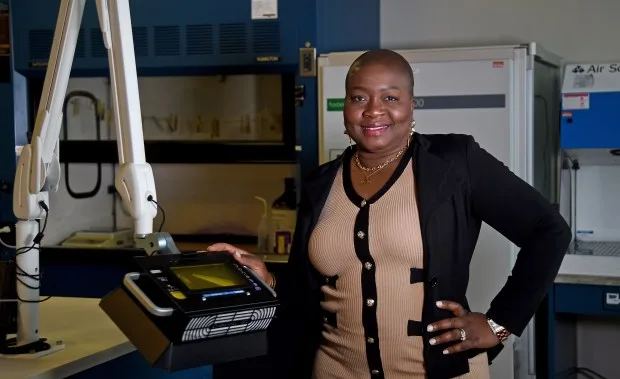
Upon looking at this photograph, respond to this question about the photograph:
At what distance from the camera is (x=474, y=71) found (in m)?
3.18

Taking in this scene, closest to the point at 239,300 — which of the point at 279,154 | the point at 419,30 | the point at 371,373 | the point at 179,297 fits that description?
the point at 179,297

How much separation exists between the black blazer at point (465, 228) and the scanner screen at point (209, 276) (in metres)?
0.35

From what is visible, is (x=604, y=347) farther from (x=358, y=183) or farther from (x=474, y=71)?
(x=358, y=183)

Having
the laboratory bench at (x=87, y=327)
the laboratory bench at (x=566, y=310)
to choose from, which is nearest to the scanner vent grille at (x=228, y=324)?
the laboratory bench at (x=87, y=327)

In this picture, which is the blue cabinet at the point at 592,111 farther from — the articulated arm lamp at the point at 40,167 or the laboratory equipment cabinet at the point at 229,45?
the articulated arm lamp at the point at 40,167

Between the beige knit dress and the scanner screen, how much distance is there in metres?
0.39

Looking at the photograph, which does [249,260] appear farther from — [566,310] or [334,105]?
[566,310]

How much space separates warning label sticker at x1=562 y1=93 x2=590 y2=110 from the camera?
3.42 metres

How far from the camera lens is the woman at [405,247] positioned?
1.84 metres

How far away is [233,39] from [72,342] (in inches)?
71.7

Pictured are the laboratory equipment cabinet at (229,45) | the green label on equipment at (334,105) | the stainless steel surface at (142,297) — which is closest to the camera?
the stainless steel surface at (142,297)

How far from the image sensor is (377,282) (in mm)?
1838

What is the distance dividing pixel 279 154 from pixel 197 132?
48cm

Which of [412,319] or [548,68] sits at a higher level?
[548,68]
